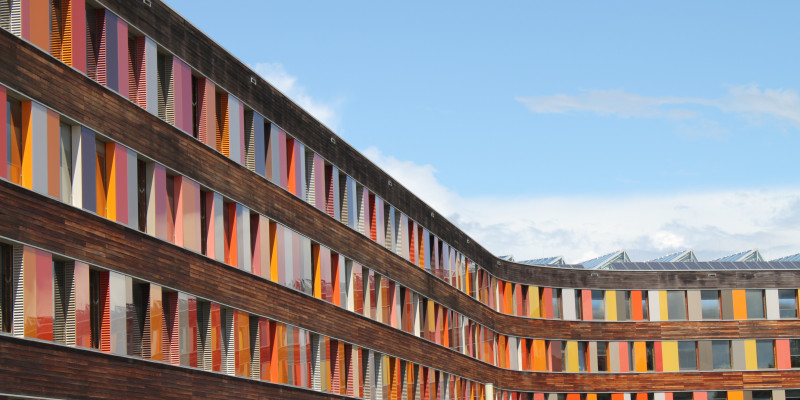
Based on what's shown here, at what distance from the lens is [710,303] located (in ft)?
270

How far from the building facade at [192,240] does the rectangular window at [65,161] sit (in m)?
0.05

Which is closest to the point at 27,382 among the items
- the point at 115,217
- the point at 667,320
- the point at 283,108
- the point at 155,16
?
the point at 115,217

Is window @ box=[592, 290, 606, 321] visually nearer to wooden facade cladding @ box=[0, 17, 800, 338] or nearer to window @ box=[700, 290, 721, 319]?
window @ box=[700, 290, 721, 319]

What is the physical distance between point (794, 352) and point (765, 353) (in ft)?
7.00

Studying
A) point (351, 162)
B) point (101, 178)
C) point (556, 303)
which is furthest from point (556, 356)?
point (101, 178)

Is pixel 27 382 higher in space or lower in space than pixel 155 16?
lower

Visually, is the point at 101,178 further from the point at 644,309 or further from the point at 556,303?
the point at 644,309

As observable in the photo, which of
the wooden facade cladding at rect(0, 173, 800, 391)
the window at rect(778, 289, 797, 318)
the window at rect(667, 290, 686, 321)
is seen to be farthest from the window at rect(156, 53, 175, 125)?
the window at rect(778, 289, 797, 318)

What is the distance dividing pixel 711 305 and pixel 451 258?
25.1 meters

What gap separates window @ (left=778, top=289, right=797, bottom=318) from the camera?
8256 centimetres

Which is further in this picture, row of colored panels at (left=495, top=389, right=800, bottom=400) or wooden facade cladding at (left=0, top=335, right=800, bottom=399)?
row of colored panels at (left=495, top=389, right=800, bottom=400)

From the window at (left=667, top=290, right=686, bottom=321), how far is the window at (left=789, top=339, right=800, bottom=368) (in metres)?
7.63

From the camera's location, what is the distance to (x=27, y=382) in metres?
26.9

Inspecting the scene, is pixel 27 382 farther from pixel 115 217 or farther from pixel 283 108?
pixel 283 108
